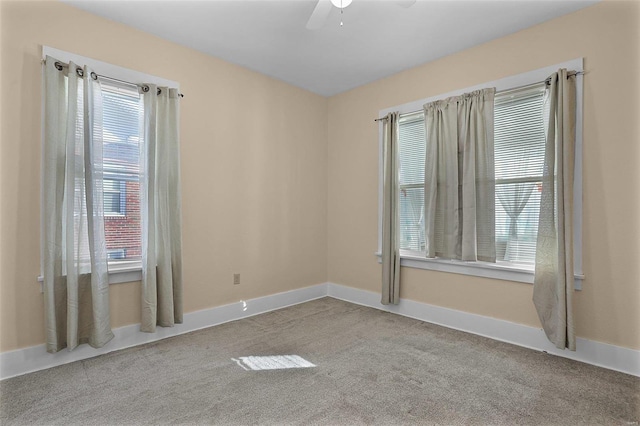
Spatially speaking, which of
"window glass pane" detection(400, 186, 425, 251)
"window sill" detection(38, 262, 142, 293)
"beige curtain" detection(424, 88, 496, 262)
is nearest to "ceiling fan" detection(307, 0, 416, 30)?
"beige curtain" detection(424, 88, 496, 262)

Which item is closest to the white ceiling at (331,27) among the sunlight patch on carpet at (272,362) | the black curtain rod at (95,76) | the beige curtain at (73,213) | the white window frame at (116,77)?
the white window frame at (116,77)

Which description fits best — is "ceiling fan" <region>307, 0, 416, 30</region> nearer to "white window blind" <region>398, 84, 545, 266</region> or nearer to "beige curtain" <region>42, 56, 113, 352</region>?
"white window blind" <region>398, 84, 545, 266</region>

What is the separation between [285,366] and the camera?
2514 millimetres

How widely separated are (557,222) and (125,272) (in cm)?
368

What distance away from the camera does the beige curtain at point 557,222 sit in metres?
2.58

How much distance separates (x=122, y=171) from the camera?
113 inches

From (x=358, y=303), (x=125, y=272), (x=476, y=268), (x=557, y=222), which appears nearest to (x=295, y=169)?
(x=358, y=303)

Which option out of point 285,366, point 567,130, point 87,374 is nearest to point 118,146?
point 87,374

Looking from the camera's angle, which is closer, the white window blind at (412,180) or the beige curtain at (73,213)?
the beige curtain at (73,213)

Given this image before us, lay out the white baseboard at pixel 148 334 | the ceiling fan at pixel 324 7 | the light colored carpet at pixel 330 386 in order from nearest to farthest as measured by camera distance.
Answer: the light colored carpet at pixel 330 386 < the ceiling fan at pixel 324 7 < the white baseboard at pixel 148 334

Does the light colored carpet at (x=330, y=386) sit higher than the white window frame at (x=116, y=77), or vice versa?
Answer: the white window frame at (x=116, y=77)

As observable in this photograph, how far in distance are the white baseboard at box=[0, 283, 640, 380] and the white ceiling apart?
268 cm

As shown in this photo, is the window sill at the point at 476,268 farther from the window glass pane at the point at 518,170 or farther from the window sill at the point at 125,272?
the window sill at the point at 125,272

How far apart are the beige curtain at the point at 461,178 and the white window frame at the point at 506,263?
91 millimetres
